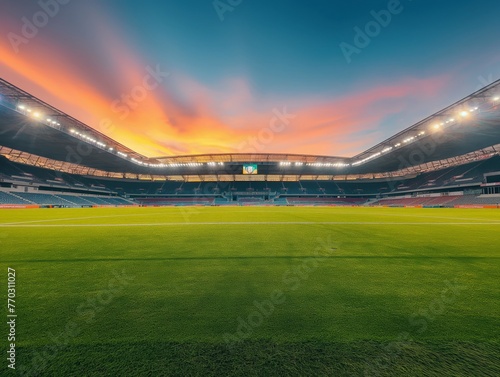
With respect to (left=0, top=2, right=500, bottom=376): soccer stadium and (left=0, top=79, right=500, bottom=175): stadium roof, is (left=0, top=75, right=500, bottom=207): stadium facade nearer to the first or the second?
(left=0, top=79, right=500, bottom=175): stadium roof

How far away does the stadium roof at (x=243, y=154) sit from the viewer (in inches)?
920

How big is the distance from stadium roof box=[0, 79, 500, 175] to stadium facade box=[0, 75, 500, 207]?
0.16 metres

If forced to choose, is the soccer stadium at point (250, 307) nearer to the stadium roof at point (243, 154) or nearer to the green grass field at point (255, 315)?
the green grass field at point (255, 315)

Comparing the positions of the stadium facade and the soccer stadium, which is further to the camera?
the stadium facade

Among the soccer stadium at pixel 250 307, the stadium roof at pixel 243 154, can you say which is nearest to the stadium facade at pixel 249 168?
the stadium roof at pixel 243 154

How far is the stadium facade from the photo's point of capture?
27.1 meters

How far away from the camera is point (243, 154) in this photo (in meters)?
52.6

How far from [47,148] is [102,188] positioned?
24.1 metres

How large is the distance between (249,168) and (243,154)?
412cm

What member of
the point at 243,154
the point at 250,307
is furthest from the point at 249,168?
the point at 250,307

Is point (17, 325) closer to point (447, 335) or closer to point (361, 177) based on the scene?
point (447, 335)

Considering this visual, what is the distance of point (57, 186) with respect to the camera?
46.4 m

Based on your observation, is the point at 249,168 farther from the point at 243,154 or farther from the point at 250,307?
the point at 250,307

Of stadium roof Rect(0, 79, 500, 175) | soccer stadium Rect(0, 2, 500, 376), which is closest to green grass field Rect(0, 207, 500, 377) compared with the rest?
soccer stadium Rect(0, 2, 500, 376)
